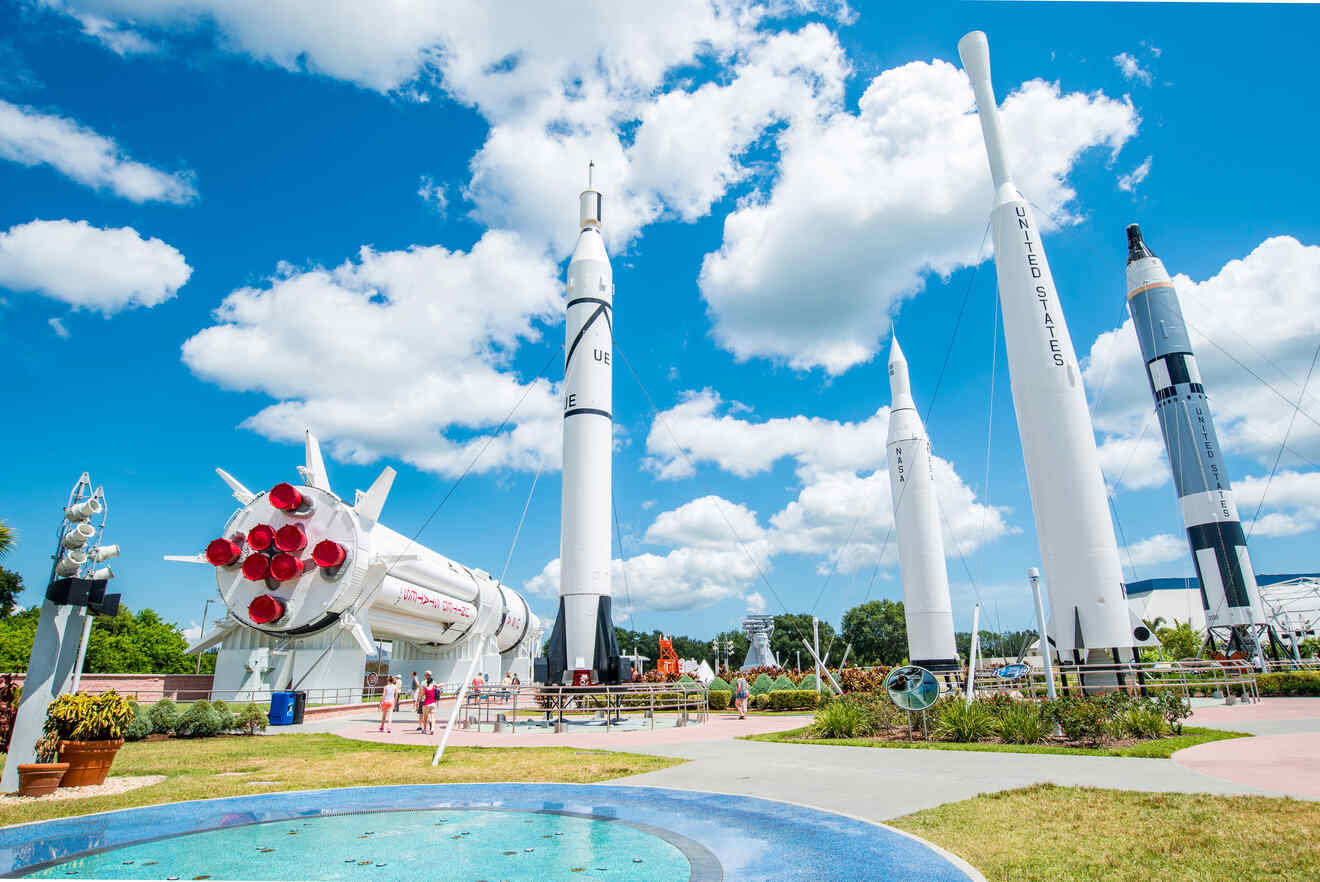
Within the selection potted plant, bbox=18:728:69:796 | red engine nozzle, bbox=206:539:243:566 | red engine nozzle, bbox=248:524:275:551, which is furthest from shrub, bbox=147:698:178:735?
potted plant, bbox=18:728:69:796

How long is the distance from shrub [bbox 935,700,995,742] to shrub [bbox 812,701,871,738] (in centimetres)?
159

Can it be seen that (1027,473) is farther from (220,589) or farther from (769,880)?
(220,589)

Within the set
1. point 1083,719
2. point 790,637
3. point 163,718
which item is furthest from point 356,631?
point 790,637

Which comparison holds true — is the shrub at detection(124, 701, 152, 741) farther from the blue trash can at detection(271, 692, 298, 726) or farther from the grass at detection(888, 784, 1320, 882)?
the grass at detection(888, 784, 1320, 882)

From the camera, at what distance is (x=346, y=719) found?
2330 centimetres

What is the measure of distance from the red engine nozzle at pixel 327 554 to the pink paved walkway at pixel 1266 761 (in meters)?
22.6

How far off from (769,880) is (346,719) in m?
22.0

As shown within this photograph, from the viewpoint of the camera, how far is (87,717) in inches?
380

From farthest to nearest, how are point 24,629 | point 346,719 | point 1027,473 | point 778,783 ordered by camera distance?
point 24,629, point 346,719, point 1027,473, point 778,783

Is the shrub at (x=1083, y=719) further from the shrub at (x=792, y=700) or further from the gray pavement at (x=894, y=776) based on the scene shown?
the shrub at (x=792, y=700)

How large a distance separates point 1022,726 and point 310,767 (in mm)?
12835

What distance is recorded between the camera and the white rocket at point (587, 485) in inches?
876

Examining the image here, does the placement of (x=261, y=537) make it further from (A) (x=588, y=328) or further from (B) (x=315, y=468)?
(A) (x=588, y=328)

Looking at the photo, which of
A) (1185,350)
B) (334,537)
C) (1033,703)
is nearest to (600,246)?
(334,537)
